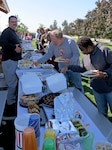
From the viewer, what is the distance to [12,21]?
356 cm

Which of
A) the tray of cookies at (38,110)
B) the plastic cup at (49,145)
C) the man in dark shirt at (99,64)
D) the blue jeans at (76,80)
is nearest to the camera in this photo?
the plastic cup at (49,145)

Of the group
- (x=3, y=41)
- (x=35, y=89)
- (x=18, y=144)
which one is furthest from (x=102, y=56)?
(x=3, y=41)

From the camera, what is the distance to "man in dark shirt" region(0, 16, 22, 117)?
354cm

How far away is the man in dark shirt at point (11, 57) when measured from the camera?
3.54 metres

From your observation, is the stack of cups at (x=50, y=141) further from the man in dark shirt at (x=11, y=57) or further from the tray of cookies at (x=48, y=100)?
the man in dark shirt at (x=11, y=57)

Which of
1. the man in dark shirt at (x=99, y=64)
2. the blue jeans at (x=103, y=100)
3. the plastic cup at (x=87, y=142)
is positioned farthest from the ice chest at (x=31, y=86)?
the plastic cup at (x=87, y=142)

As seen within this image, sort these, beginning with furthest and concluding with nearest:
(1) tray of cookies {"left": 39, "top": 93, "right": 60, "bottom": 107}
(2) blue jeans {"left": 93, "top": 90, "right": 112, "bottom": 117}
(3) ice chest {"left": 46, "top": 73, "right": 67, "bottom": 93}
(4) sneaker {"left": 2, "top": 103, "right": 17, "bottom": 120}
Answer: (4) sneaker {"left": 2, "top": 103, "right": 17, "bottom": 120} < (2) blue jeans {"left": 93, "top": 90, "right": 112, "bottom": 117} < (3) ice chest {"left": 46, "top": 73, "right": 67, "bottom": 93} < (1) tray of cookies {"left": 39, "top": 93, "right": 60, "bottom": 107}

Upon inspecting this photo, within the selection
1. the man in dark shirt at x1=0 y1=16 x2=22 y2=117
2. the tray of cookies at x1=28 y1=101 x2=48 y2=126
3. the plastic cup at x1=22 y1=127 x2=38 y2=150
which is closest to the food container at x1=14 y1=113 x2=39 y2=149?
the plastic cup at x1=22 y1=127 x2=38 y2=150

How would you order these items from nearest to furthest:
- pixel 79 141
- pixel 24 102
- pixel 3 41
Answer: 1. pixel 79 141
2. pixel 24 102
3. pixel 3 41

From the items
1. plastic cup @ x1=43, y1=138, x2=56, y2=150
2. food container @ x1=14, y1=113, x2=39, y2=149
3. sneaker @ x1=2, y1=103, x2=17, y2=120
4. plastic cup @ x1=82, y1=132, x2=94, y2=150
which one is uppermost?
plastic cup @ x1=43, y1=138, x2=56, y2=150

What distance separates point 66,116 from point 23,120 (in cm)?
33

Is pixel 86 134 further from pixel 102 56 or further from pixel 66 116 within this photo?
pixel 102 56

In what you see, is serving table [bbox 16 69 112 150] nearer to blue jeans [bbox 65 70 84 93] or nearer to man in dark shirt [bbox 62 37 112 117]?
man in dark shirt [bbox 62 37 112 117]

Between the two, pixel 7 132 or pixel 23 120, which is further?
pixel 7 132
